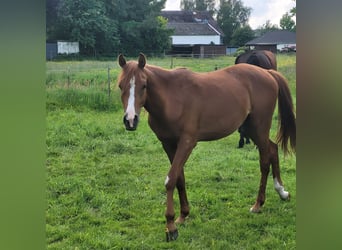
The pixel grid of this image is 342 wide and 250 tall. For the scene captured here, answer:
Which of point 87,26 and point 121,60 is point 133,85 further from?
point 87,26

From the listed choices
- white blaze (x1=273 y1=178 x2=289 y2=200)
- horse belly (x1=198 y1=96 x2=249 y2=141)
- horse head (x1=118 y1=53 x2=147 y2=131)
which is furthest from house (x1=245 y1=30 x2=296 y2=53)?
white blaze (x1=273 y1=178 x2=289 y2=200)

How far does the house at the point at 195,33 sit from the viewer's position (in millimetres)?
1525

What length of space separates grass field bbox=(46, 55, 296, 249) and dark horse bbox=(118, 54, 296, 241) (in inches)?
2.2

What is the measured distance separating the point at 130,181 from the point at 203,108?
61cm

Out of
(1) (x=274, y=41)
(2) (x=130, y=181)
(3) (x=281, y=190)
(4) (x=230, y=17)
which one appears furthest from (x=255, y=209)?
(4) (x=230, y=17)

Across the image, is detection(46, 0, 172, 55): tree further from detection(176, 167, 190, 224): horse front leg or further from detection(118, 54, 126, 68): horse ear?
detection(176, 167, 190, 224): horse front leg

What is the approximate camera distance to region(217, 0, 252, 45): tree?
1.51 metres

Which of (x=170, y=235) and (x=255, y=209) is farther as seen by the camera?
(x=255, y=209)

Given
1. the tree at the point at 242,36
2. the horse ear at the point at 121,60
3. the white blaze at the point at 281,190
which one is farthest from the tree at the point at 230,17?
the white blaze at the point at 281,190

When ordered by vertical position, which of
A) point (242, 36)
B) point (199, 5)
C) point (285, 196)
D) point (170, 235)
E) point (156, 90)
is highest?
point (199, 5)

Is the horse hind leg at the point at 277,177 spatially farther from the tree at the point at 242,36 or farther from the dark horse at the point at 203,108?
the tree at the point at 242,36

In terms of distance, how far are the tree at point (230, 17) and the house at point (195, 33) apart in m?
0.03

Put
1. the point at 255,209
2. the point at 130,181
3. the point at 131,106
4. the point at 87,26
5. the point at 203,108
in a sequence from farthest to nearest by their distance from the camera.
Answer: the point at 130,181 → the point at 255,209 → the point at 203,108 → the point at 87,26 → the point at 131,106

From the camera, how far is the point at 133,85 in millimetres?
1442
